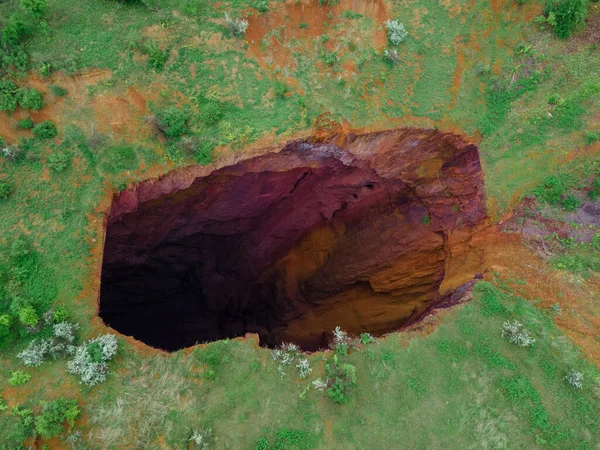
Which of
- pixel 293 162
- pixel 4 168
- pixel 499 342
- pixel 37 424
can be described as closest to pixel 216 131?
pixel 293 162

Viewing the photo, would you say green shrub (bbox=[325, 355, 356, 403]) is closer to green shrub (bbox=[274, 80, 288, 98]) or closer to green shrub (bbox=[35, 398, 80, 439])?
green shrub (bbox=[35, 398, 80, 439])

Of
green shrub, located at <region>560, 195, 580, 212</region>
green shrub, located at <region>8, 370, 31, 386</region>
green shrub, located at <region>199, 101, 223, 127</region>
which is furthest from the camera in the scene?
green shrub, located at <region>560, 195, 580, 212</region>

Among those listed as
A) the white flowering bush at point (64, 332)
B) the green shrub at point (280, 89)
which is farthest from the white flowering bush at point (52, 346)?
the green shrub at point (280, 89)

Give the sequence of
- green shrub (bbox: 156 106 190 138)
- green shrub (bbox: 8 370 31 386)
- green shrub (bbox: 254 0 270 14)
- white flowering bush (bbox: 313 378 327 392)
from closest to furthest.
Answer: green shrub (bbox: 8 370 31 386) < white flowering bush (bbox: 313 378 327 392) < green shrub (bbox: 156 106 190 138) < green shrub (bbox: 254 0 270 14)

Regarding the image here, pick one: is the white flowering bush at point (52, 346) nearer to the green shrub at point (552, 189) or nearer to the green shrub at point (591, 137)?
the green shrub at point (552, 189)

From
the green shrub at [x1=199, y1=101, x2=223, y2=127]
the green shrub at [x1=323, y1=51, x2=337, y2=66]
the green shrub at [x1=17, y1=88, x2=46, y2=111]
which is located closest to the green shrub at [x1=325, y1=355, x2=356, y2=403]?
the green shrub at [x1=199, y1=101, x2=223, y2=127]

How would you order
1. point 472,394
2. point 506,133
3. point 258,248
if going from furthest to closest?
point 258,248 < point 506,133 < point 472,394

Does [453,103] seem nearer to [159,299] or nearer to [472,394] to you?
[472,394]
